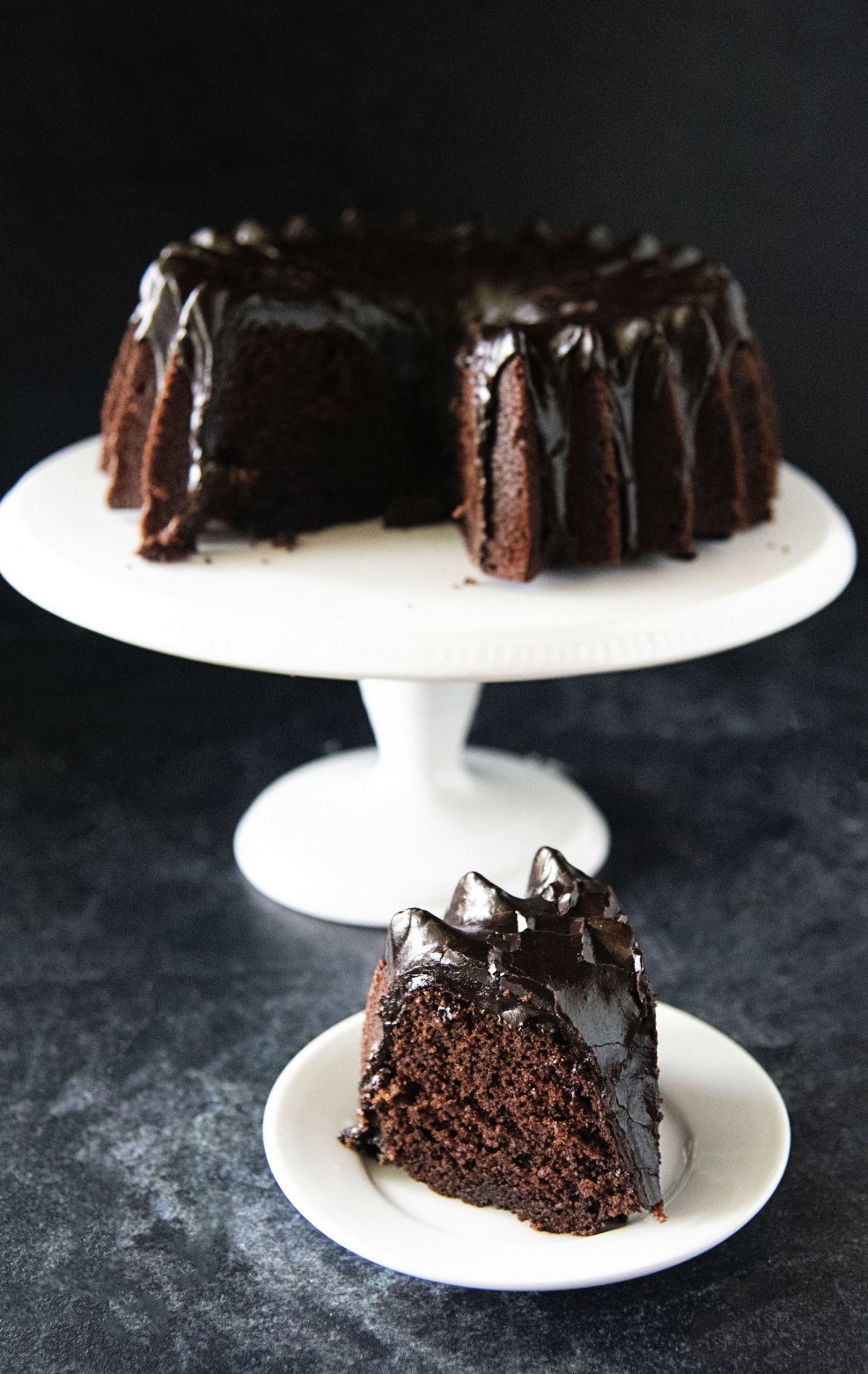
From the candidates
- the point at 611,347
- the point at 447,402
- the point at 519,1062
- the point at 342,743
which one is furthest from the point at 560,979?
the point at 342,743

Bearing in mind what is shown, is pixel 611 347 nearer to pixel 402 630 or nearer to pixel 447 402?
pixel 447 402

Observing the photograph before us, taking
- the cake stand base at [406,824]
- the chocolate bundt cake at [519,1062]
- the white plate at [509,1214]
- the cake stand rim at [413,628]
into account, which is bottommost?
the cake stand base at [406,824]

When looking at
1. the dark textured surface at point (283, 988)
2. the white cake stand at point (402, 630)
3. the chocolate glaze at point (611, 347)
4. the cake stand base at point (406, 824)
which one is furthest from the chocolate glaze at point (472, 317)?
the dark textured surface at point (283, 988)

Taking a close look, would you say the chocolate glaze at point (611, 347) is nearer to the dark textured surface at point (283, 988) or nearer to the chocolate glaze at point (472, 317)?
the chocolate glaze at point (472, 317)

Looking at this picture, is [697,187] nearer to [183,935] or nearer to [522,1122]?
[183,935]

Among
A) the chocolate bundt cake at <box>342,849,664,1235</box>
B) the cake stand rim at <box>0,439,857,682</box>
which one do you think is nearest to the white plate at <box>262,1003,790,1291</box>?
the chocolate bundt cake at <box>342,849,664,1235</box>

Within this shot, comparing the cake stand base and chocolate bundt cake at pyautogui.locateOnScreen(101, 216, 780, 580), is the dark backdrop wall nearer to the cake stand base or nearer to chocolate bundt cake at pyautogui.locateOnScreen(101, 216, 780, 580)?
chocolate bundt cake at pyautogui.locateOnScreen(101, 216, 780, 580)

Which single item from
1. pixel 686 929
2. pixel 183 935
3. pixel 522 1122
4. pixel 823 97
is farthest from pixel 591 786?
pixel 823 97

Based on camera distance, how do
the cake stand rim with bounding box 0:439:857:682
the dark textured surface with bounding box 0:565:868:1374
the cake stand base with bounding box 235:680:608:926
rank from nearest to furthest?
the dark textured surface with bounding box 0:565:868:1374 → the cake stand rim with bounding box 0:439:857:682 → the cake stand base with bounding box 235:680:608:926
